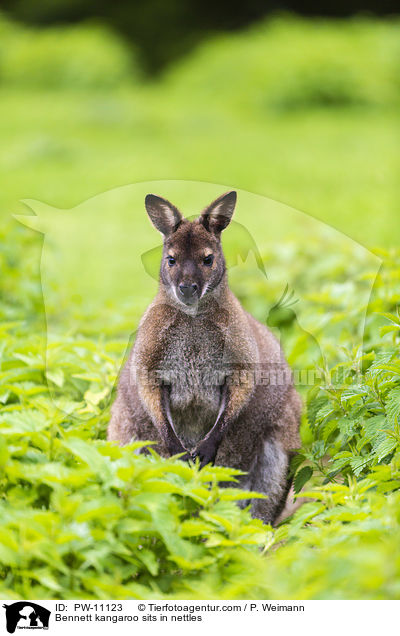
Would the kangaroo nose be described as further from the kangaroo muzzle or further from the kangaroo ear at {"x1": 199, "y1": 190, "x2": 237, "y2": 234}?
the kangaroo ear at {"x1": 199, "y1": 190, "x2": 237, "y2": 234}

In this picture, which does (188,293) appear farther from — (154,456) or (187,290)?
(154,456)

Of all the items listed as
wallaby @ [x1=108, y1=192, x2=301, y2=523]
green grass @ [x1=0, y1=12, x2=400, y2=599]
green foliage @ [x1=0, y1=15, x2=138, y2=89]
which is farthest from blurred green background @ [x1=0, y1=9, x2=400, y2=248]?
wallaby @ [x1=108, y1=192, x2=301, y2=523]

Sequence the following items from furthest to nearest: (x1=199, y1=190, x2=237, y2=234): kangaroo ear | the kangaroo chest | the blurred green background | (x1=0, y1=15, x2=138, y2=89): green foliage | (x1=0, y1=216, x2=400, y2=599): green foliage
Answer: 1. (x1=0, y1=15, x2=138, y2=89): green foliage
2. the blurred green background
3. the kangaroo chest
4. (x1=199, y1=190, x2=237, y2=234): kangaroo ear
5. (x1=0, y1=216, x2=400, y2=599): green foliage

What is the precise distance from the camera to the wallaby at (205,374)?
9.80 feet

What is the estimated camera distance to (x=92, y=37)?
18.4m

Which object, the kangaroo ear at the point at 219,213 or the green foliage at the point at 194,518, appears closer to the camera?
the green foliage at the point at 194,518

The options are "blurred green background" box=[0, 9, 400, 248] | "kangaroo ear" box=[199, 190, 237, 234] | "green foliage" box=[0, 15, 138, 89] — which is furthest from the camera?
"green foliage" box=[0, 15, 138, 89]

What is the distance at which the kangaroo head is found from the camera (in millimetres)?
2939

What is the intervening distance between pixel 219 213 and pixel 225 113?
11254 mm

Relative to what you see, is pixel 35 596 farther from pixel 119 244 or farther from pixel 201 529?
pixel 119 244
